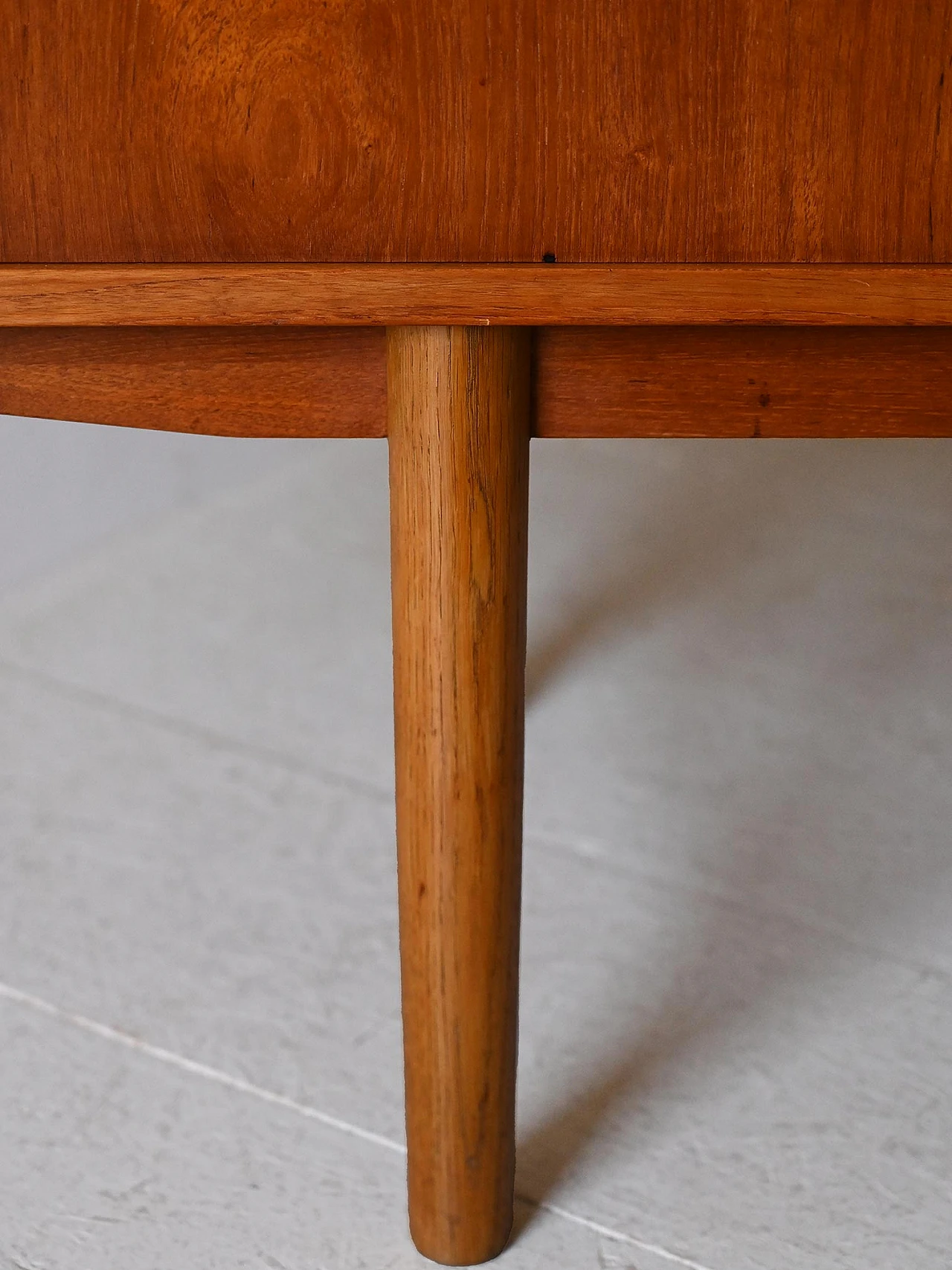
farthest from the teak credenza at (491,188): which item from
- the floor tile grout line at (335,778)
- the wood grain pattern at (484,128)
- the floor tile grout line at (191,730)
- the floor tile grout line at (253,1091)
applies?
the floor tile grout line at (191,730)

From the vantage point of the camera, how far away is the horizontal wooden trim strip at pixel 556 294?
55 cm

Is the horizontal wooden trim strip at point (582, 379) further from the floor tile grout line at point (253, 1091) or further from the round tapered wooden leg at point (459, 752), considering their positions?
the floor tile grout line at point (253, 1091)

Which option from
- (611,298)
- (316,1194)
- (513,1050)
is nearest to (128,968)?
(316,1194)

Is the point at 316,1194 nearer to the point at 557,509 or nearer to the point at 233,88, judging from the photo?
the point at 233,88

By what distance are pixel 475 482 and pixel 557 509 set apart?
1.22m

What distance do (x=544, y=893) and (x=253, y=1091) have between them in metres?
0.28

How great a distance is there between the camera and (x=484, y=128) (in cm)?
56

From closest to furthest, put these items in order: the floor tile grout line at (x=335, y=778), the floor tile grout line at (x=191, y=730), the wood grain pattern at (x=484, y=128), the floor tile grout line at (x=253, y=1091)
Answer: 1. the wood grain pattern at (x=484, y=128)
2. the floor tile grout line at (x=253, y=1091)
3. the floor tile grout line at (x=335, y=778)
4. the floor tile grout line at (x=191, y=730)

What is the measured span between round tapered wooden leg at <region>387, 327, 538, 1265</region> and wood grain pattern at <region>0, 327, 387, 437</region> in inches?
1.0

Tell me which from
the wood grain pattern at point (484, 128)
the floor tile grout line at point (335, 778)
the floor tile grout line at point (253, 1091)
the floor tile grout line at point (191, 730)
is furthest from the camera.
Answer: the floor tile grout line at point (191, 730)

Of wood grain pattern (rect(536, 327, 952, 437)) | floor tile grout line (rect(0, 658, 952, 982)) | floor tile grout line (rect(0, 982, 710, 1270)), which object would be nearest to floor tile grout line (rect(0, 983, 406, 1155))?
floor tile grout line (rect(0, 982, 710, 1270))

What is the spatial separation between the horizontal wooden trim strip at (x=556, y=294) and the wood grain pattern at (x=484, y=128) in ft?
0.05

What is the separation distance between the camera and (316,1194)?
30.7 inches

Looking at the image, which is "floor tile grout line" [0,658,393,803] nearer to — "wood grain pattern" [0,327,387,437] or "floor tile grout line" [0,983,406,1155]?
"floor tile grout line" [0,983,406,1155]
